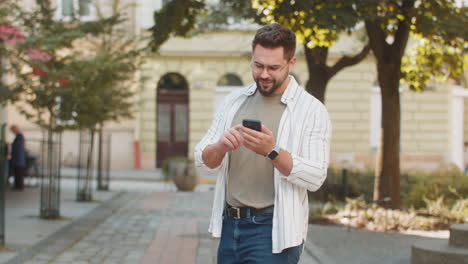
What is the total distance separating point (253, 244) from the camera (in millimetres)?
3502

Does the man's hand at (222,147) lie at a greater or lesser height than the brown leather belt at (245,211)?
greater

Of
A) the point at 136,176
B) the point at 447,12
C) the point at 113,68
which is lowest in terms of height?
the point at 136,176

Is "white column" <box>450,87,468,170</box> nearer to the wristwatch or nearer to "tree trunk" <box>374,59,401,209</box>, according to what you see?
"tree trunk" <box>374,59,401,209</box>

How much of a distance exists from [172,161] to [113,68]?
26.9 ft

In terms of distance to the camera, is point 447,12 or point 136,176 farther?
point 136,176

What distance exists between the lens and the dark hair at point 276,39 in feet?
11.1

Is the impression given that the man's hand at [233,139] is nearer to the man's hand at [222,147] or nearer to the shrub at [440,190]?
the man's hand at [222,147]

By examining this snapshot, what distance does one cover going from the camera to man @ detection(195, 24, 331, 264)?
339cm

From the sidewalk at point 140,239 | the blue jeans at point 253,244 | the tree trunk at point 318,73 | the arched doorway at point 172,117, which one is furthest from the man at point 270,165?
the arched doorway at point 172,117

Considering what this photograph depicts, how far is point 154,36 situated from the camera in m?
11.0

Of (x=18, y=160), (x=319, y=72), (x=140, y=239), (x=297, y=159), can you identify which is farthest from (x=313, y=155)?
(x=18, y=160)

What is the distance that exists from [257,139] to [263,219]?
525 millimetres

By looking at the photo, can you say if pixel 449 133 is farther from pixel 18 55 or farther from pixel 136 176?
pixel 18 55

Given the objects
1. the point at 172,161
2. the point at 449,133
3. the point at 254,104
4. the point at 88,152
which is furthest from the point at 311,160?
the point at 449,133
